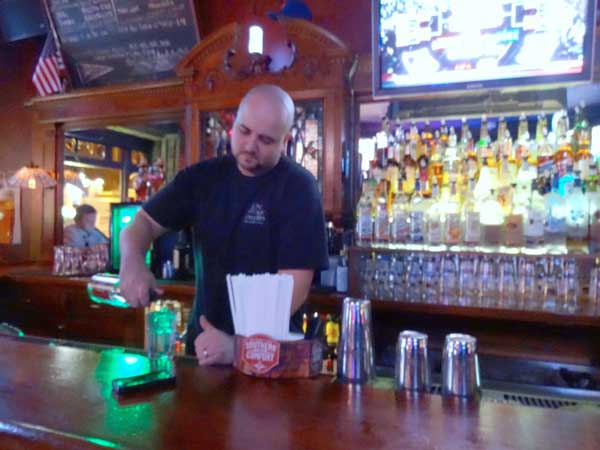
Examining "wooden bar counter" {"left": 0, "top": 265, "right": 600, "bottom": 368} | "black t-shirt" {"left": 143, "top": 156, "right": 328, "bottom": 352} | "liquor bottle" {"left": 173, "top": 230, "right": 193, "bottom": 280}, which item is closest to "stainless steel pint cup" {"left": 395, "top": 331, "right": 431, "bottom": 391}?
"black t-shirt" {"left": 143, "top": 156, "right": 328, "bottom": 352}

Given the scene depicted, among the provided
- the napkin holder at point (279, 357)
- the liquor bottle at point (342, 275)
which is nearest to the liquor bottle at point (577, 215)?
the liquor bottle at point (342, 275)

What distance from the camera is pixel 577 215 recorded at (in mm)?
2322

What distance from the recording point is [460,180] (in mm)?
2570

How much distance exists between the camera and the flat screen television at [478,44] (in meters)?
2.23

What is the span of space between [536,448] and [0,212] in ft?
14.3

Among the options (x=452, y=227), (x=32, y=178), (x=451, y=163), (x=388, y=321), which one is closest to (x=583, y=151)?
(x=451, y=163)

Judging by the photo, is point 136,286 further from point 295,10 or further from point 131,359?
point 295,10

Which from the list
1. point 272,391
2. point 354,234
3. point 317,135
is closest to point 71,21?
point 317,135

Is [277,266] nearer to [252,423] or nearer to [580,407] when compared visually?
[252,423]

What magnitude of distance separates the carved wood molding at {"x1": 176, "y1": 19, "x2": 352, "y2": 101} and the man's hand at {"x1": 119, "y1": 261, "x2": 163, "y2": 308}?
66.4 inches

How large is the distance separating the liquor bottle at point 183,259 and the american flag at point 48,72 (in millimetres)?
1673

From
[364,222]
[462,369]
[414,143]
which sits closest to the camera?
[462,369]

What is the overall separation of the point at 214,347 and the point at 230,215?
0.54m

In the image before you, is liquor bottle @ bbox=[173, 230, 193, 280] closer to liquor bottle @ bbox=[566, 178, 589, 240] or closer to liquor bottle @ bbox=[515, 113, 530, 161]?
liquor bottle @ bbox=[515, 113, 530, 161]
